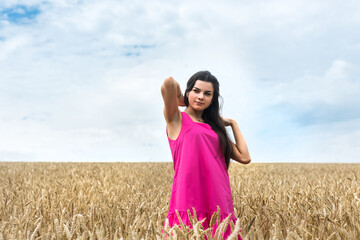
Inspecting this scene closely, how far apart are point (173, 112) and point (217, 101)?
55 cm

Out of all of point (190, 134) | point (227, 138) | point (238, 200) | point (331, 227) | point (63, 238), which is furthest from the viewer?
point (238, 200)

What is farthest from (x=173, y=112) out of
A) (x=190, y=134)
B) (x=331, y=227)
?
(x=331, y=227)

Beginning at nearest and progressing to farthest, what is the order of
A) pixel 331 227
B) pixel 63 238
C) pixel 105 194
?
pixel 63 238 < pixel 331 227 < pixel 105 194

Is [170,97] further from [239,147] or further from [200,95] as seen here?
[239,147]

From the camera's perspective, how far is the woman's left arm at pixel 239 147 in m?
2.77

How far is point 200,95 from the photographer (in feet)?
8.55

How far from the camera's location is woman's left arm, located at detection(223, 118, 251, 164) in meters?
2.77

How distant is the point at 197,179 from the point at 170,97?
60cm

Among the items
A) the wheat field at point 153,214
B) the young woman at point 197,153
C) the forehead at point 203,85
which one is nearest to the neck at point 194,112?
the young woman at point 197,153

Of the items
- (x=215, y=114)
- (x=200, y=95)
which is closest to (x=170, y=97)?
(x=200, y=95)

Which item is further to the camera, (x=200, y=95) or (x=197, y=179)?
(x=200, y=95)

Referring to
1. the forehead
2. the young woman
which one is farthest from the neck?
the forehead

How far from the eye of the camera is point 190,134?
95.3 inches

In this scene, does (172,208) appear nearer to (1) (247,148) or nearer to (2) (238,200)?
(1) (247,148)
